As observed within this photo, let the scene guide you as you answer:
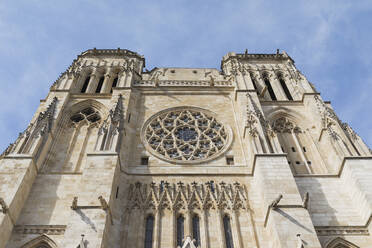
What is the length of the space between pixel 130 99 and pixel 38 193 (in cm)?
621

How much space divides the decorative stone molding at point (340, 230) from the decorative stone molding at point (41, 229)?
809 centimetres

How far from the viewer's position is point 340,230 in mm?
10938

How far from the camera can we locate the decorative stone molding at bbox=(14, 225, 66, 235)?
10.7 metres

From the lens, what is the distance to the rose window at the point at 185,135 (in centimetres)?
1412

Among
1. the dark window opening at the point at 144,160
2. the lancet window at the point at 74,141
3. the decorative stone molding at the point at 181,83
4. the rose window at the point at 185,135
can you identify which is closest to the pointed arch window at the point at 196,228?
the rose window at the point at 185,135

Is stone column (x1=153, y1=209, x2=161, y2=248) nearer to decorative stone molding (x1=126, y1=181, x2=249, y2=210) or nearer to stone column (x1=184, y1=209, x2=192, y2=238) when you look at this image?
decorative stone molding (x1=126, y1=181, x2=249, y2=210)

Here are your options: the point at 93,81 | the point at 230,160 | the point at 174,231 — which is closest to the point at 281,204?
the point at 174,231

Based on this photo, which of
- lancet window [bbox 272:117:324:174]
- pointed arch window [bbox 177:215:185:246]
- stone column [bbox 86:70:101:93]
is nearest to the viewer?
pointed arch window [bbox 177:215:185:246]

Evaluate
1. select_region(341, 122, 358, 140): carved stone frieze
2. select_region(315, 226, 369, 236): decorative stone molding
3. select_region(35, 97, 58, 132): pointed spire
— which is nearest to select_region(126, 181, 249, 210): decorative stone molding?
select_region(315, 226, 369, 236): decorative stone molding

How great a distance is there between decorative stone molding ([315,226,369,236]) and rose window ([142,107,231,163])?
15.8 ft

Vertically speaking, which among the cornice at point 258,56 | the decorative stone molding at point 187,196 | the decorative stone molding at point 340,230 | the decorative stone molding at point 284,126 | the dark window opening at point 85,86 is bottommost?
the decorative stone molding at point 340,230

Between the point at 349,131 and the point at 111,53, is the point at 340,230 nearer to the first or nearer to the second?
the point at 349,131

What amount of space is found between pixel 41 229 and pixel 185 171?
17.2 feet

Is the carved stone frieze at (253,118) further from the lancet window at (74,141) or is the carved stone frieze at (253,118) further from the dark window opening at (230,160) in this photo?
the lancet window at (74,141)
